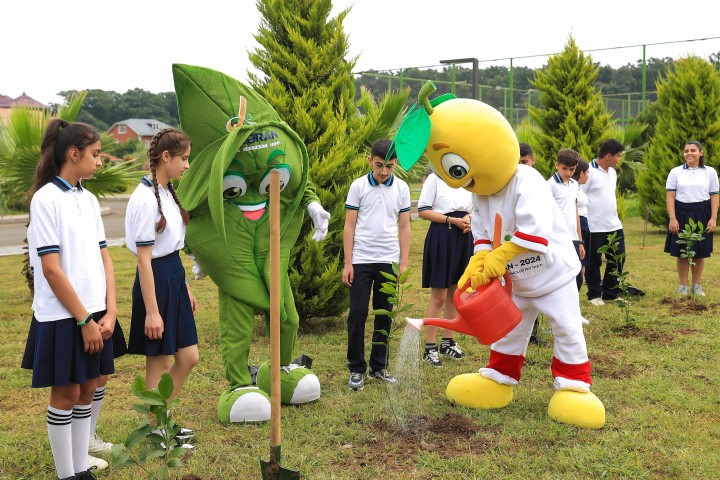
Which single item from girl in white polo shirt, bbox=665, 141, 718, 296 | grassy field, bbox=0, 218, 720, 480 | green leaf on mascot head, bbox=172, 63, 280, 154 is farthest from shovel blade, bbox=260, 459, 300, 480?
girl in white polo shirt, bbox=665, 141, 718, 296

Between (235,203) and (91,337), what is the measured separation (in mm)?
1487

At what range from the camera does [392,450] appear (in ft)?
13.0

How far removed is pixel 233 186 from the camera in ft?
14.3

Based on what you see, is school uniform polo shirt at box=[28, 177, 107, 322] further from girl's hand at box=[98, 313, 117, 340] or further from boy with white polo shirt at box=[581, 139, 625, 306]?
boy with white polo shirt at box=[581, 139, 625, 306]

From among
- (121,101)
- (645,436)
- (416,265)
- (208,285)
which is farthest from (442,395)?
(121,101)

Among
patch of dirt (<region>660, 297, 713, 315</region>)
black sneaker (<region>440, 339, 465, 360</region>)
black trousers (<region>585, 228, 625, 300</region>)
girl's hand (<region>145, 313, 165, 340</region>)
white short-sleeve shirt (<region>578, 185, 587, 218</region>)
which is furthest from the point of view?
black trousers (<region>585, 228, 625, 300</region>)

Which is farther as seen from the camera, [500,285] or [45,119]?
[45,119]

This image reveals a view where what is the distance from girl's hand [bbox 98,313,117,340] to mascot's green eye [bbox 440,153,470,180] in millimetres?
2105

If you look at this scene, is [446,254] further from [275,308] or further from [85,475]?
[85,475]

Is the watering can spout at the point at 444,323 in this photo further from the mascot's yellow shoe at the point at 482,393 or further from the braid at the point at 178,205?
the braid at the point at 178,205

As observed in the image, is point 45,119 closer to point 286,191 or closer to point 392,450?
point 286,191

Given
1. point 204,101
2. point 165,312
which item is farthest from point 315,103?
point 165,312

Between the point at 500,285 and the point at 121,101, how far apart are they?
81504 mm

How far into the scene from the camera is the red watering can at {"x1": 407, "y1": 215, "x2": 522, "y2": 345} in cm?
411
